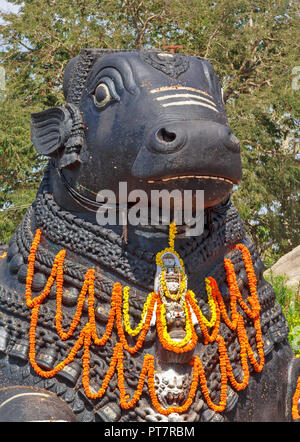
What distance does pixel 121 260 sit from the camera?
2.00m

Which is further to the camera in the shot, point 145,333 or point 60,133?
point 60,133

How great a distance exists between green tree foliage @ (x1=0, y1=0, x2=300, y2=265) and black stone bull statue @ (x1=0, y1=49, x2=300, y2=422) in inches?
301

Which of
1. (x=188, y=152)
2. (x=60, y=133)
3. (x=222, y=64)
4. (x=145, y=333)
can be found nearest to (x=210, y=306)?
(x=145, y=333)

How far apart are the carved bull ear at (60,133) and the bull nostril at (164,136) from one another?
0.39m

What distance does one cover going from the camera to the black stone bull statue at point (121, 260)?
5.92 ft

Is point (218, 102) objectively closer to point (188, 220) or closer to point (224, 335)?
point (188, 220)

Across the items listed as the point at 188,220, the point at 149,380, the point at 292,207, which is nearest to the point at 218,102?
the point at 188,220

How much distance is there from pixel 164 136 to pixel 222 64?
10694 millimetres

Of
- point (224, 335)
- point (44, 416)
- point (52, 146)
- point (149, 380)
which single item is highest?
point (52, 146)

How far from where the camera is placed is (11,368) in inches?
78.0

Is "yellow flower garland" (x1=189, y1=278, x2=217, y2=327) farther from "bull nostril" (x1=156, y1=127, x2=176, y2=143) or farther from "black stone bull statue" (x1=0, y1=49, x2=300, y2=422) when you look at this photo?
"bull nostril" (x1=156, y1=127, x2=176, y2=143)

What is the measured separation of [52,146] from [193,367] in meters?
0.97

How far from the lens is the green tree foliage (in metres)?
10.5

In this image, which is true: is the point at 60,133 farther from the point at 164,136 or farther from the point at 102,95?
the point at 164,136
